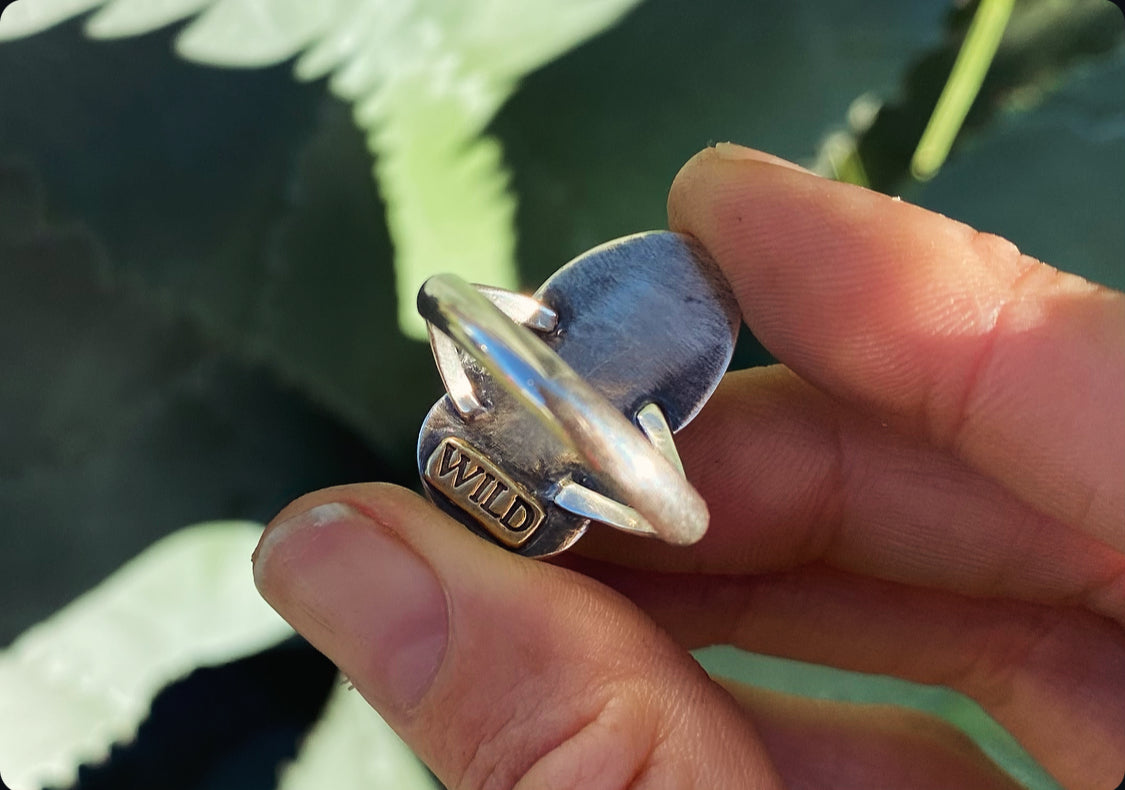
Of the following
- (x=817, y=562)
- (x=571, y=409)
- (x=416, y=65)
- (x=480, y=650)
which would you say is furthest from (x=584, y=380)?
(x=416, y=65)

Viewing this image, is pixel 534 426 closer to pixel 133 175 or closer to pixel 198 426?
pixel 198 426

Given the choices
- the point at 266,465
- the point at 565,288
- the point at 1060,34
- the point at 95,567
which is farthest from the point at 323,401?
the point at 1060,34

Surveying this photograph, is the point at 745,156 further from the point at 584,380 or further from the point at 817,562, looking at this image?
the point at 817,562

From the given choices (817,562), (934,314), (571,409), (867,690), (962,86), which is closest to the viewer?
(571,409)

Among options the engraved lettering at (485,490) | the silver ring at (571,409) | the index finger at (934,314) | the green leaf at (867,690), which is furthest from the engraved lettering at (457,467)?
the green leaf at (867,690)

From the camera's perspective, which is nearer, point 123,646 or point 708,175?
point 708,175

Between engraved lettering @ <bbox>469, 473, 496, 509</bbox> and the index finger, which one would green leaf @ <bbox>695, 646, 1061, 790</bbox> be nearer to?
the index finger
